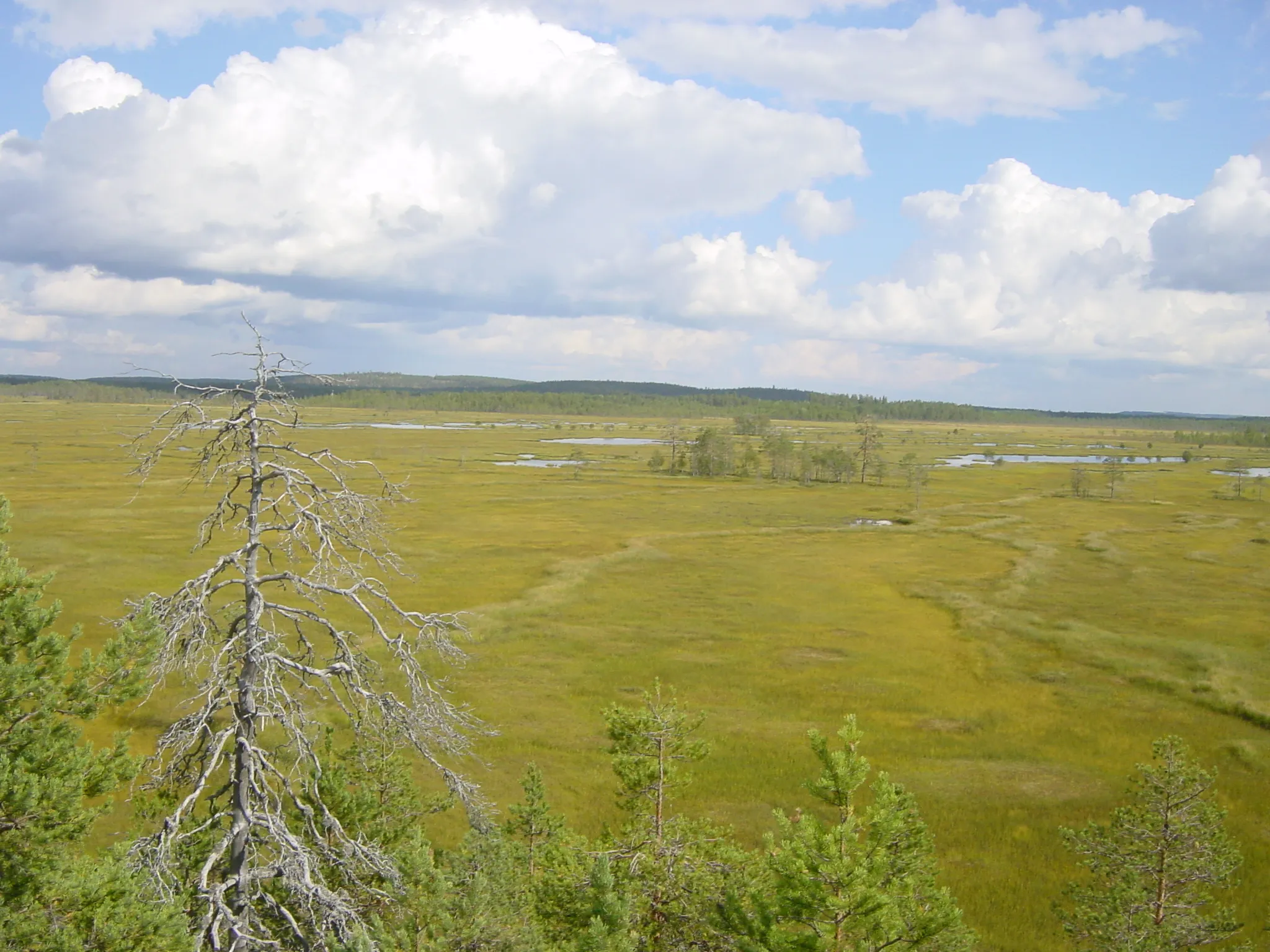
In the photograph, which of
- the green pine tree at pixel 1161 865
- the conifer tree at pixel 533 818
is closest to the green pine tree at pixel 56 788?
the conifer tree at pixel 533 818

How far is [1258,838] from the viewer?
26312 millimetres

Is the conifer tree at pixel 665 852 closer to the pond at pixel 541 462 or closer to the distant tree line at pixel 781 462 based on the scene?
the distant tree line at pixel 781 462

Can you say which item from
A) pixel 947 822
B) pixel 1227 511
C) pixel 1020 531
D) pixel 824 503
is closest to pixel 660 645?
pixel 947 822

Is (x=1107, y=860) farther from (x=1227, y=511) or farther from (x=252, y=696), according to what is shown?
(x=1227, y=511)

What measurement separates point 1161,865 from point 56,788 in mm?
19187

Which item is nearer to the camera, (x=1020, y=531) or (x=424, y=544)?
(x=424, y=544)

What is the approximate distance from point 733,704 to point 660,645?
895cm

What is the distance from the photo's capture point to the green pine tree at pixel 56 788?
9.45 m

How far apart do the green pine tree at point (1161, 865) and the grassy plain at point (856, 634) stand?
4951 millimetres

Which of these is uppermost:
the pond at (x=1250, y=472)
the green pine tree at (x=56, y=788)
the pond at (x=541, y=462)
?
the pond at (x=1250, y=472)

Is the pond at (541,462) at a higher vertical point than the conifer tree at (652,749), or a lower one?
lower

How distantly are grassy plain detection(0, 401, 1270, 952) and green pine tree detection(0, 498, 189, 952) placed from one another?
3.44 metres

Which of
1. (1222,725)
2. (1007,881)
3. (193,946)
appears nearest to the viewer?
(193,946)

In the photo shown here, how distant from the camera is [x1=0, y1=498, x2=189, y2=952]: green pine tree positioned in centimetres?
945
